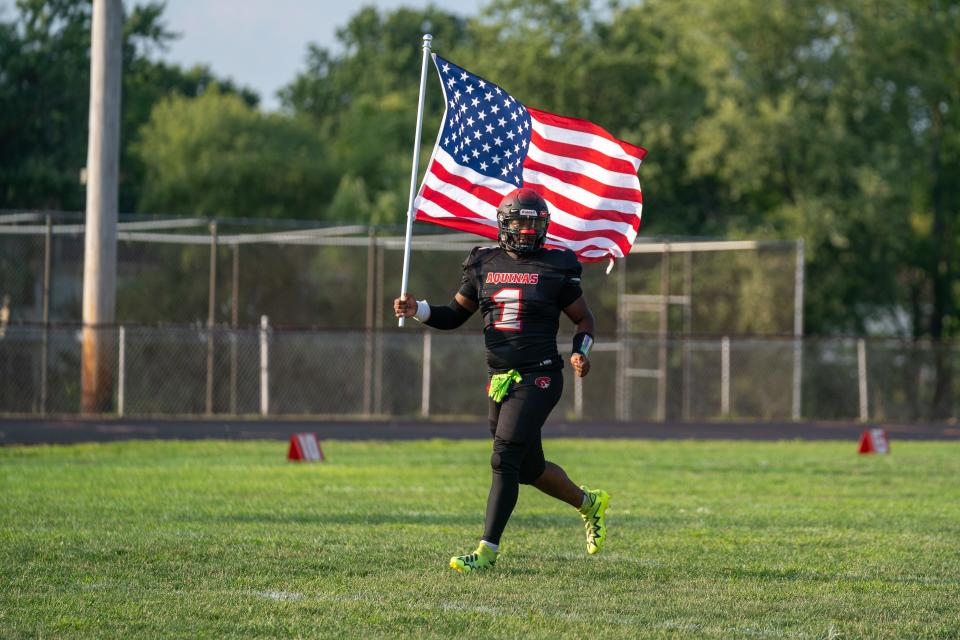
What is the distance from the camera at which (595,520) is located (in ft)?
27.0

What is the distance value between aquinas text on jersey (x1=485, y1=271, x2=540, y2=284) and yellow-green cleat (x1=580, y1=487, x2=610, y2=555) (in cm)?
135

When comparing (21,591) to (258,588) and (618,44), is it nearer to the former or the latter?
(258,588)

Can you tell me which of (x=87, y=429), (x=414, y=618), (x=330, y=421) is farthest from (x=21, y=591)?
(x=330, y=421)

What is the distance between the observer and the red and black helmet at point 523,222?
7863 millimetres

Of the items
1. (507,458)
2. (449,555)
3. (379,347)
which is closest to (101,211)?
(379,347)

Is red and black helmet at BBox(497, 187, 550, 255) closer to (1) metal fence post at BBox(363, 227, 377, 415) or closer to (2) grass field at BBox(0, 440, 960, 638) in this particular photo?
(2) grass field at BBox(0, 440, 960, 638)

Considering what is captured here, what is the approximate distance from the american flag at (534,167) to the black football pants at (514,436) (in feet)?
6.31

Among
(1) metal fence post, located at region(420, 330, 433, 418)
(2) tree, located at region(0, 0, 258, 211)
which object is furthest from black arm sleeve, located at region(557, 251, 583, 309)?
(2) tree, located at region(0, 0, 258, 211)

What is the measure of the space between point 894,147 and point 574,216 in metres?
24.9

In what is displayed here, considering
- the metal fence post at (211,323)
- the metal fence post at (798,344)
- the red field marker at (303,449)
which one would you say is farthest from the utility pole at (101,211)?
the metal fence post at (798,344)

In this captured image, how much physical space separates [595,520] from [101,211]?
14.9 m

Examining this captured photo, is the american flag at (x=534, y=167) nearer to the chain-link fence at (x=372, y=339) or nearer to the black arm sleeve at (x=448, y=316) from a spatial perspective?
the black arm sleeve at (x=448, y=316)

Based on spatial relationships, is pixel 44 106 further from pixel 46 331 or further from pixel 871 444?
pixel 871 444

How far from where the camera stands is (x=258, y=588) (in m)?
6.84
